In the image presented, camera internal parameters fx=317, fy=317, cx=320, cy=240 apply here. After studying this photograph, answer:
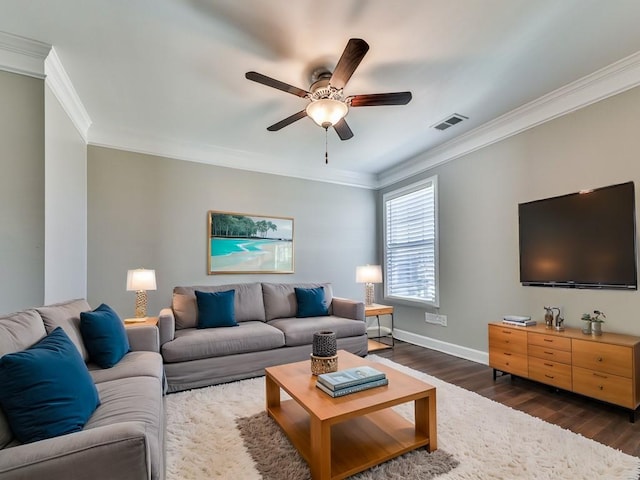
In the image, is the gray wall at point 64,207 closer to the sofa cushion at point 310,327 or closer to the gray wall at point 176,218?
the gray wall at point 176,218

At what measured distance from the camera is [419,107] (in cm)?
320

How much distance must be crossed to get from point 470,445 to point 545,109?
3.06 meters

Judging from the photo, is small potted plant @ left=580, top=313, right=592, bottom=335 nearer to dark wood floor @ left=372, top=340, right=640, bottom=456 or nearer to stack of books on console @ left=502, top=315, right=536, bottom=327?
stack of books on console @ left=502, top=315, right=536, bottom=327

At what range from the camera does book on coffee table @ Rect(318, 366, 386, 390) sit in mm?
1874

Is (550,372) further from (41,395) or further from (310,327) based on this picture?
(41,395)

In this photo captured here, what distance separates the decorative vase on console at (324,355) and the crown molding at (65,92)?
2.84 meters

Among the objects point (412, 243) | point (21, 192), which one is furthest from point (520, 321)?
point (21, 192)

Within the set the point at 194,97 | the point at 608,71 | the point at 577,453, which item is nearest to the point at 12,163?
the point at 194,97

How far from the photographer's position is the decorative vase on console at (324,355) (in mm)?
2180

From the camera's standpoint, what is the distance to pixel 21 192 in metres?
2.30

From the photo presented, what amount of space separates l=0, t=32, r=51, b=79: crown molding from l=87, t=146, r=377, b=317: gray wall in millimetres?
1334

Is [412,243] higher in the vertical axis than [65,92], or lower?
lower

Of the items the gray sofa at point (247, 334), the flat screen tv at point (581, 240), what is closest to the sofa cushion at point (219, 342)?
the gray sofa at point (247, 334)

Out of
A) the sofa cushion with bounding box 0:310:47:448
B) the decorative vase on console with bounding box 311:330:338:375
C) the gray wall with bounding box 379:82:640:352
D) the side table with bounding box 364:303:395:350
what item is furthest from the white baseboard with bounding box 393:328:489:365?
the sofa cushion with bounding box 0:310:47:448
